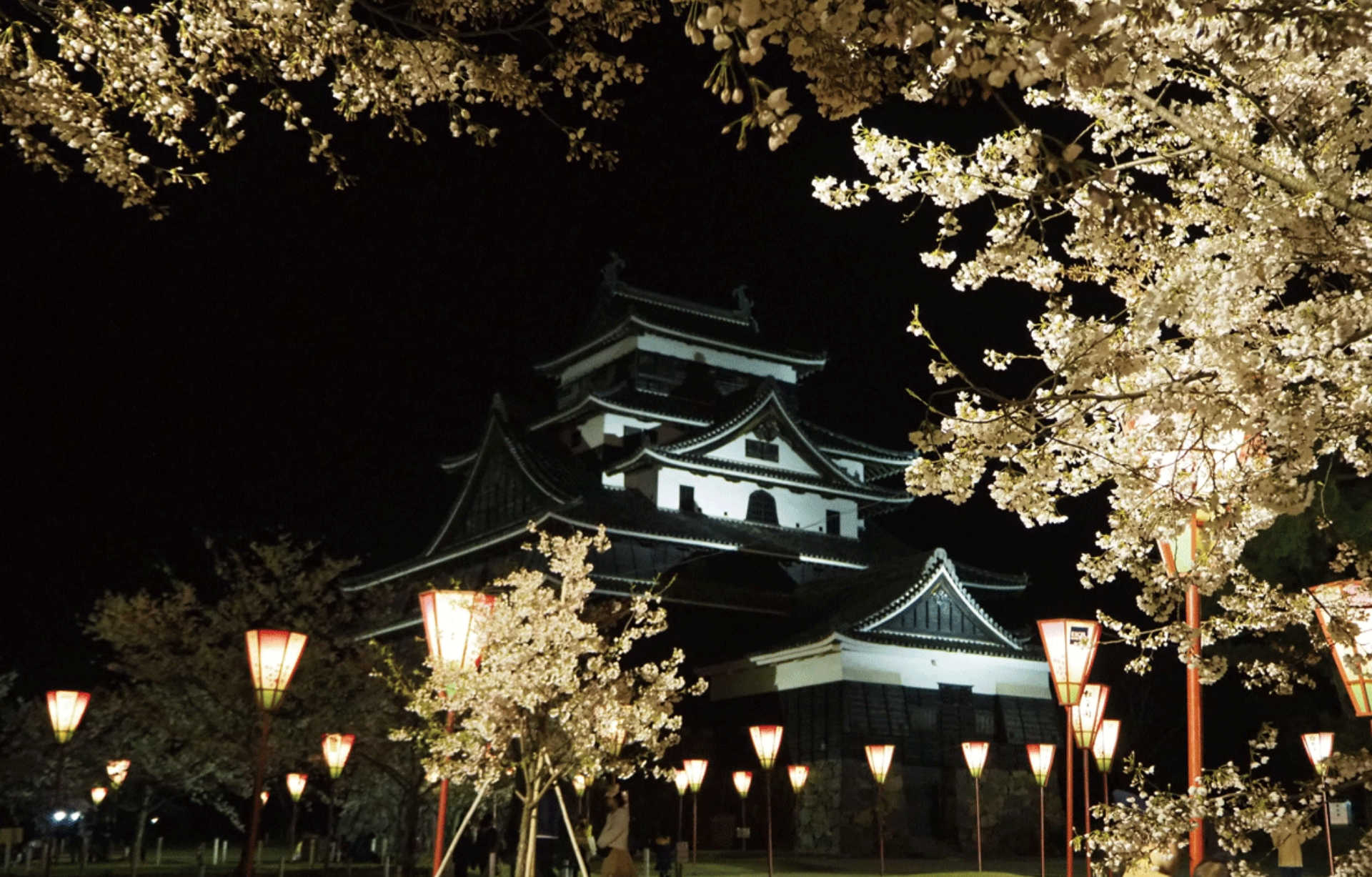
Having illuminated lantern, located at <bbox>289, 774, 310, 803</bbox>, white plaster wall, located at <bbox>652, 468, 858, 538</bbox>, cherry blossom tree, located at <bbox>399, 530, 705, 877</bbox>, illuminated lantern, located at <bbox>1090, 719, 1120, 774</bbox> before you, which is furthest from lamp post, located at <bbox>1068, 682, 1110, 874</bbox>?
white plaster wall, located at <bbox>652, 468, 858, 538</bbox>

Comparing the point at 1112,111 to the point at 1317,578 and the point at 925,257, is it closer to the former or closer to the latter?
the point at 925,257

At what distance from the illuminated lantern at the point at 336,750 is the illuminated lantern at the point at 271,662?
11189mm

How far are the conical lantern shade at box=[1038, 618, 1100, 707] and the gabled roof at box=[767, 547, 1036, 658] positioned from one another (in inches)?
682

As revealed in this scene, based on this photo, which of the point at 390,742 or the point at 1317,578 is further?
the point at 1317,578

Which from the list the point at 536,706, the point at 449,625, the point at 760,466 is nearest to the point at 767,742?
the point at 536,706

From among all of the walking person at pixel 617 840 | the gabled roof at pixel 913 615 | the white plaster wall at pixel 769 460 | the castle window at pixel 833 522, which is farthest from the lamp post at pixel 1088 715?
the castle window at pixel 833 522

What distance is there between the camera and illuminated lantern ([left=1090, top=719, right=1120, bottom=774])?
16547 mm

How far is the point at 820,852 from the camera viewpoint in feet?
89.0

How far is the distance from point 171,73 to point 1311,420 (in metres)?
5.77

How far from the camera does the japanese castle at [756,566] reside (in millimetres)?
28562

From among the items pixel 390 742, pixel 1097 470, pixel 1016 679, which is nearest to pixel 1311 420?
pixel 1097 470

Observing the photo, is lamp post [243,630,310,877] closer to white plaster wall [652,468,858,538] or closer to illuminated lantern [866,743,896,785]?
illuminated lantern [866,743,896,785]

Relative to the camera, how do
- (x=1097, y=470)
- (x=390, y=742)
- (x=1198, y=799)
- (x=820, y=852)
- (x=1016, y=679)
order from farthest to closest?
(x=1016, y=679) < (x=820, y=852) < (x=390, y=742) < (x=1097, y=470) < (x=1198, y=799)

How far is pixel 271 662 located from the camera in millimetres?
10555
